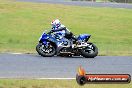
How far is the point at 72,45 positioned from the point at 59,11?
19755mm

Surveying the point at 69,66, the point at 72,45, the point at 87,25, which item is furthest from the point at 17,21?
the point at 69,66

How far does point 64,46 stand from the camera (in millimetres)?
19281

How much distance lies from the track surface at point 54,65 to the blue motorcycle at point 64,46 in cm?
35

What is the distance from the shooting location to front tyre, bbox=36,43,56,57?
19.0m

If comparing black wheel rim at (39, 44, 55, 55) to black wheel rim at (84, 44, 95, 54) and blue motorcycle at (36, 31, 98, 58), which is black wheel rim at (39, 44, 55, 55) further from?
black wheel rim at (84, 44, 95, 54)

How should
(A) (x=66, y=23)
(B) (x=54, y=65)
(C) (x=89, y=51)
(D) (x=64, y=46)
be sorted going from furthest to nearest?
(A) (x=66, y=23) < (D) (x=64, y=46) < (C) (x=89, y=51) < (B) (x=54, y=65)

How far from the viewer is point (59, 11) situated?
3891cm

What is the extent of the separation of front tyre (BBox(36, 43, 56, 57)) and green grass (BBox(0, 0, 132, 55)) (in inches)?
144

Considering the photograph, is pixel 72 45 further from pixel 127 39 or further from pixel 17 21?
pixel 17 21

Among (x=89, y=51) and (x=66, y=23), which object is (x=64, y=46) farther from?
(x=66, y=23)

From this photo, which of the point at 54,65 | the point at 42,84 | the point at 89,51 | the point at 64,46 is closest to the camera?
the point at 42,84

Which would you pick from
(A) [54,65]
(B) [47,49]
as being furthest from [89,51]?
(A) [54,65]

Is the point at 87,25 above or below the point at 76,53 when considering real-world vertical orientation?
below

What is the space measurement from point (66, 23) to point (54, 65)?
1823 cm
